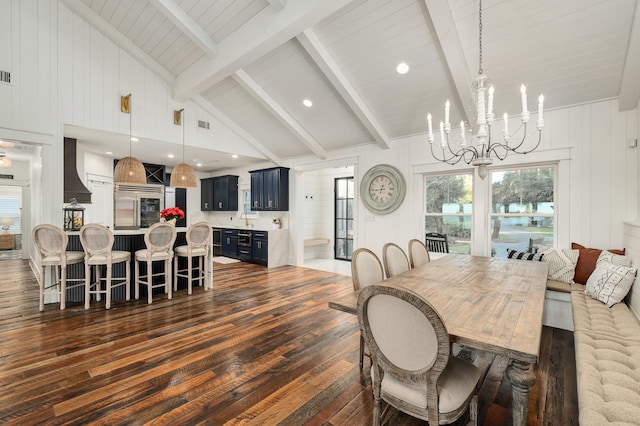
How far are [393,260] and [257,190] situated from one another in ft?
16.8

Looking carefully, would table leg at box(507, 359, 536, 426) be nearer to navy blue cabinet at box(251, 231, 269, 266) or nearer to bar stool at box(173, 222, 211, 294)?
bar stool at box(173, 222, 211, 294)

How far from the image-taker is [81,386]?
6.95 ft

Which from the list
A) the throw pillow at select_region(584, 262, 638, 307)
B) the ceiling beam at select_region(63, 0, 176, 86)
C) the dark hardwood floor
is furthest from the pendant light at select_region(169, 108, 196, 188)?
the throw pillow at select_region(584, 262, 638, 307)

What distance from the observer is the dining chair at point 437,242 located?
4734mm

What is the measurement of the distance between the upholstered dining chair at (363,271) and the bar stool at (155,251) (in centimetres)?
295

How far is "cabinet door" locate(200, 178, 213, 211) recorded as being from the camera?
29.4ft

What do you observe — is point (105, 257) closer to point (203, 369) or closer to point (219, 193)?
point (203, 369)

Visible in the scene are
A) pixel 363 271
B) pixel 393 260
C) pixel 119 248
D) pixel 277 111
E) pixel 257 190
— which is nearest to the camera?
pixel 363 271

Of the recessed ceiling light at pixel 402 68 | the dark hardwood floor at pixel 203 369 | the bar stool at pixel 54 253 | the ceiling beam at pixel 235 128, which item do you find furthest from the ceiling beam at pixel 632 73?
the bar stool at pixel 54 253

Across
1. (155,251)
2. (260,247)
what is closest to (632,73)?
(155,251)

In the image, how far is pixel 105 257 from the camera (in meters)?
3.79

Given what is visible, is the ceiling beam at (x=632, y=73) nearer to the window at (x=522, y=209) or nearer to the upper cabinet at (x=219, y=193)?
the window at (x=522, y=209)

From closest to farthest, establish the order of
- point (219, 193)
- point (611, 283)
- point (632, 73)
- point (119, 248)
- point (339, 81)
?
point (611, 283) → point (632, 73) → point (339, 81) → point (119, 248) → point (219, 193)

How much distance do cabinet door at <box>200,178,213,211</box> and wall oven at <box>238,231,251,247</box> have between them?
214 cm
